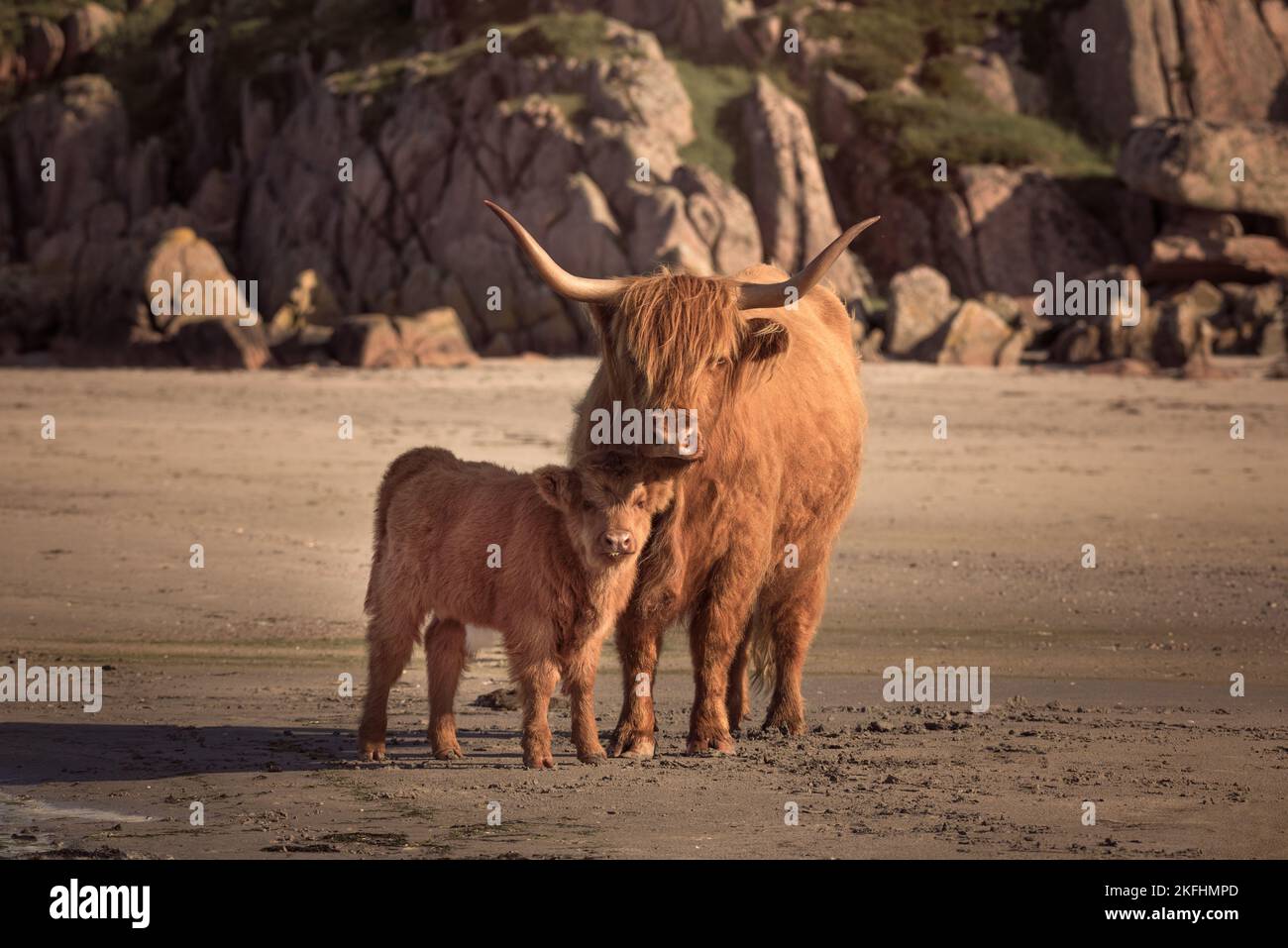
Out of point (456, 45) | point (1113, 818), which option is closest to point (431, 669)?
point (1113, 818)

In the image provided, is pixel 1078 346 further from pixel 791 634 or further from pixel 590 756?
pixel 590 756

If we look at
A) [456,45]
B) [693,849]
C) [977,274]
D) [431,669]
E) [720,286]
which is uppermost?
[456,45]

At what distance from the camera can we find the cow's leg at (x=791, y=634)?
9.34 m

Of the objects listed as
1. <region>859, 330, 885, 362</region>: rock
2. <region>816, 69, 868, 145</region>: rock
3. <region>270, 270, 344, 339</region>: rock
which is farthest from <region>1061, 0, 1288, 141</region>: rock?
<region>270, 270, 344, 339</region>: rock

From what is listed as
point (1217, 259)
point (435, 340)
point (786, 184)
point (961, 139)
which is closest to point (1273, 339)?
point (1217, 259)

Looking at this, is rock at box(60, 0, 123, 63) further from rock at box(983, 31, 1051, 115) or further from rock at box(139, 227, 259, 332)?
rock at box(983, 31, 1051, 115)

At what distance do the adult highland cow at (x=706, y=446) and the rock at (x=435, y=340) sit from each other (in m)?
23.0

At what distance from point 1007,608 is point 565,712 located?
4.13m

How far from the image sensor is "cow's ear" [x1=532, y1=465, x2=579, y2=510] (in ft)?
25.5

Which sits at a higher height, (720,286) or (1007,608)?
(720,286)

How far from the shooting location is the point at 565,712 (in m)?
9.64

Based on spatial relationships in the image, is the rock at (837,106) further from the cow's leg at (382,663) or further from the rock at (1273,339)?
the cow's leg at (382,663)

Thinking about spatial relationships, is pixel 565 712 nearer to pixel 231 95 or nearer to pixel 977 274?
pixel 977 274

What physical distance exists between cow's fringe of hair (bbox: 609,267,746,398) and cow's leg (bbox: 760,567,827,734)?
179 centimetres
